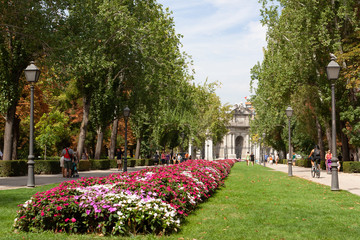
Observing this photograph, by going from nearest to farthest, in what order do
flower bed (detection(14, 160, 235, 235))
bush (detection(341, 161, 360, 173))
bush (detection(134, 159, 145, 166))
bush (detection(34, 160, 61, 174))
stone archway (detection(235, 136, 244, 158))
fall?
flower bed (detection(14, 160, 235, 235)) < bush (detection(34, 160, 61, 174)) < bush (detection(341, 161, 360, 173)) < bush (detection(134, 159, 145, 166)) < stone archway (detection(235, 136, 244, 158))

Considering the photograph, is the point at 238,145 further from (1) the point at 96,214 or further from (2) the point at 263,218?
(1) the point at 96,214

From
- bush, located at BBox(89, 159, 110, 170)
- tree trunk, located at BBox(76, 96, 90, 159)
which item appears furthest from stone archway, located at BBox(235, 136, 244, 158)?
Answer: tree trunk, located at BBox(76, 96, 90, 159)

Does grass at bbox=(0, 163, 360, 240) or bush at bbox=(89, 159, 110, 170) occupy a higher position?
bush at bbox=(89, 159, 110, 170)

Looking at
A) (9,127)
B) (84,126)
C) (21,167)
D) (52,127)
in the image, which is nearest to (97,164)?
(84,126)

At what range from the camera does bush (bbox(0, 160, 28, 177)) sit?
2300 cm

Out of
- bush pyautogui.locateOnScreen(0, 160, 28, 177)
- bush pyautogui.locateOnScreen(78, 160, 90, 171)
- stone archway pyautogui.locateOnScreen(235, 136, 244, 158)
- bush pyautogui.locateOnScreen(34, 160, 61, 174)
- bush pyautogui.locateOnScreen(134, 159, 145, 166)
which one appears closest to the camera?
bush pyautogui.locateOnScreen(0, 160, 28, 177)

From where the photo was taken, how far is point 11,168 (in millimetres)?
23234

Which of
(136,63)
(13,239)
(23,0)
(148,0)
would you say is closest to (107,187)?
(13,239)

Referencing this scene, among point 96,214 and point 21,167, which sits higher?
point 21,167

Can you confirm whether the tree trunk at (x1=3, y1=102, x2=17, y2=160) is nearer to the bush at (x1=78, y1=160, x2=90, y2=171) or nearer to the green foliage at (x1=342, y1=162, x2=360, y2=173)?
the bush at (x1=78, y1=160, x2=90, y2=171)

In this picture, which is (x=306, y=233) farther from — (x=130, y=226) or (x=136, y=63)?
(x=136, y=63)

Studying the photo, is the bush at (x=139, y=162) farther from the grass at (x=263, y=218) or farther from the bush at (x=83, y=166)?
the grass at (x=263, y=218)

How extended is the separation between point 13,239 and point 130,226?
1.85 m

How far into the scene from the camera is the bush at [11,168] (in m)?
23.0
